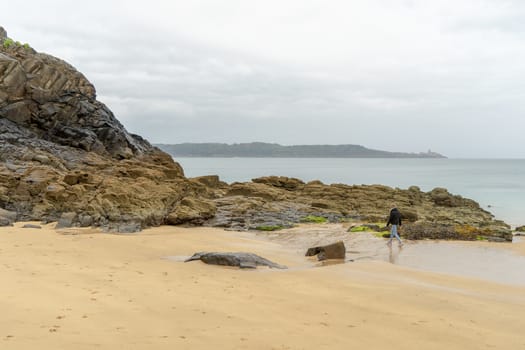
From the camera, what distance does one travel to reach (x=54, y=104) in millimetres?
38531

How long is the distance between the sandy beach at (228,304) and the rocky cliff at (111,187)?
22.2ft

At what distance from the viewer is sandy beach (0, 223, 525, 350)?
6098 mm

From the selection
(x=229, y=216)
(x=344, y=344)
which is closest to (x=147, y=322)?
(x=344, y=344)

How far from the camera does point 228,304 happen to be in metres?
8.00

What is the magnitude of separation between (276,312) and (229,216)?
760 inches

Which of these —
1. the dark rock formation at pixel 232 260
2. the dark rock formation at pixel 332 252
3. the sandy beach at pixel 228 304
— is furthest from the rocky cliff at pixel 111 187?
the dark rock formation at pixel 232 260

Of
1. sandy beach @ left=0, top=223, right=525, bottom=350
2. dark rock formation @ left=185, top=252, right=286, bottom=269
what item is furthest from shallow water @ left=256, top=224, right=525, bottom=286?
dark rock formation @ left=185, top=252, right=286, bottom=269

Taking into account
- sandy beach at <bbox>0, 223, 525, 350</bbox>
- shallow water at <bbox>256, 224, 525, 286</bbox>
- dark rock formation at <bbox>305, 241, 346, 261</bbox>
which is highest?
sandy beach at <bbox>0, 223, 525, 350</bbox>

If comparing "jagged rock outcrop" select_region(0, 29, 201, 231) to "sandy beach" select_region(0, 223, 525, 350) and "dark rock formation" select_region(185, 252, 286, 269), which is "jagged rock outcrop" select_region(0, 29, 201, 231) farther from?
"dark rock formation" select_region(185, 252, 286, 269)

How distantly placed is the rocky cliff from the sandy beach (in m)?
6.76

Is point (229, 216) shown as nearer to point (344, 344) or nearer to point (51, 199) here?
point (51, 199)

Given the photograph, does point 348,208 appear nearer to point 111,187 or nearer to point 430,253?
point 430,253

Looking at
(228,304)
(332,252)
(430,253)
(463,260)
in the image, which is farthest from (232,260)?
(430,253)

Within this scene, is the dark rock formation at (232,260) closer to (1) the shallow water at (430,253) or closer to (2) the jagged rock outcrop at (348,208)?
(1) the shallow water at (430,253)
